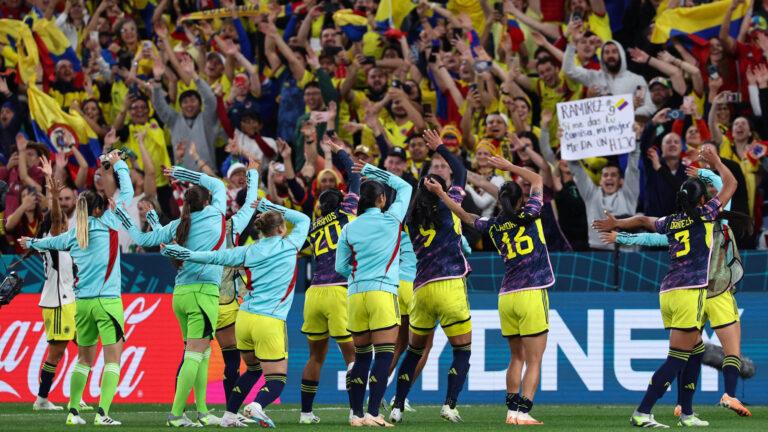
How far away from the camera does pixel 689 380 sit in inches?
520

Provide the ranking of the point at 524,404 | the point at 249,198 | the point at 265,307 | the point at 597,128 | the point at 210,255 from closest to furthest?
the point at 210,255 → the point at 265,307 → the point at 524,404 → the point at 249,198 → the point at 597,128

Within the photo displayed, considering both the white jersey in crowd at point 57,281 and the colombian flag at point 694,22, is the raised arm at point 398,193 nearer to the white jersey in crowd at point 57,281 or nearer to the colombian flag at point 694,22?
the white jersey in crowd at point 57,281

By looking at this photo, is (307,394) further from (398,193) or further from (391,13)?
(391,13)

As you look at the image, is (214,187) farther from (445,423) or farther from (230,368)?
(445,423)

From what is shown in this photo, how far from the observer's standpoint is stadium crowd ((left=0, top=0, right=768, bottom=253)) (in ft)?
57.7

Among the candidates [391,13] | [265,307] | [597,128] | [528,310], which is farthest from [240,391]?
[391,13]

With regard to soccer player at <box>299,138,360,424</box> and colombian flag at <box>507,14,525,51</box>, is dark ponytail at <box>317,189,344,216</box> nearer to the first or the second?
soccer player at <box>299,138,360,424</box>

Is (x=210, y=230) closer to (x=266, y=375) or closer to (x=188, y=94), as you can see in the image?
(x=266, y=375)

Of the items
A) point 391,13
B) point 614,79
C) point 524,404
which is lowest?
point 524,404

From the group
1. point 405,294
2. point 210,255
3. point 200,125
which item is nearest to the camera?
point 210,255

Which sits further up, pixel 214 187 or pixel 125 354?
pixel 214 187

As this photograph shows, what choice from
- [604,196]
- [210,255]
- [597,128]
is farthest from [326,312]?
[597,128]

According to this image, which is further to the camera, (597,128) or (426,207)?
(597,128)

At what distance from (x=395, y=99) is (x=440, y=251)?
586cm
